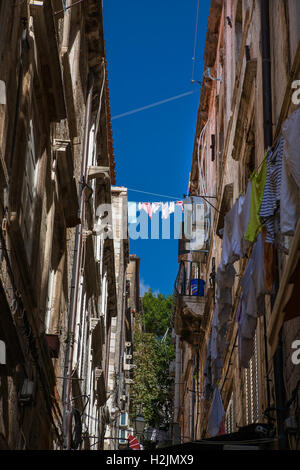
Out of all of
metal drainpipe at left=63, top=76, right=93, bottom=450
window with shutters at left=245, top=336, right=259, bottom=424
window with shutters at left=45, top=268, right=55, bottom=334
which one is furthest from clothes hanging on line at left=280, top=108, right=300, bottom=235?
metal drainpipe at left=63, top=76, right=93, bottom=450

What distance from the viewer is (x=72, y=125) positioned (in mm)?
14664

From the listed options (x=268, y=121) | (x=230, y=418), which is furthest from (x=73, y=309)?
(x=268, y=121)

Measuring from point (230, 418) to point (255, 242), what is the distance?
25.9ft

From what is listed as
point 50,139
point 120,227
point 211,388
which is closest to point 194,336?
point 211,388

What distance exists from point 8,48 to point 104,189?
14.2 metres

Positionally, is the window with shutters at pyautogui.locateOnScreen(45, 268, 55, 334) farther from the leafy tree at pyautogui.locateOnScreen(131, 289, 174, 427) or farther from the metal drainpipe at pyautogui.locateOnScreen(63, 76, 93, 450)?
the leafy tree at pyautogui.locateOnScreen(131, 289, 174, 427)

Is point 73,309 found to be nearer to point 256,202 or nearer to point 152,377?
point 256,202

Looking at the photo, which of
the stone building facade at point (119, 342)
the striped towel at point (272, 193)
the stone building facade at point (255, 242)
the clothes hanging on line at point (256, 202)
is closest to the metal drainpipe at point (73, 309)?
the stone building facade at point (255, 242)

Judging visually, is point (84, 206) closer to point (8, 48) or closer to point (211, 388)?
point (211, 388)

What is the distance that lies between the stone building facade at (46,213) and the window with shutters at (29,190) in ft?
0.05

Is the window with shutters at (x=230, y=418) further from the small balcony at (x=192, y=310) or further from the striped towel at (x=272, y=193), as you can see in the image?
the striped towel at (x=272, y=193)

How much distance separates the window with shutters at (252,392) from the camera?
12.7 metres

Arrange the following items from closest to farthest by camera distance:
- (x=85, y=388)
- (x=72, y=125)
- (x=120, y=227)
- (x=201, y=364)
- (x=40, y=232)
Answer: (x=40, y=232) → (x=72, y=125) → (x=85, y=388) → (x=201, y=364) → (x=120, y=227)

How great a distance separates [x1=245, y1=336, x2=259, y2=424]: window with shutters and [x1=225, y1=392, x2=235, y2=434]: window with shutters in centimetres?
263
